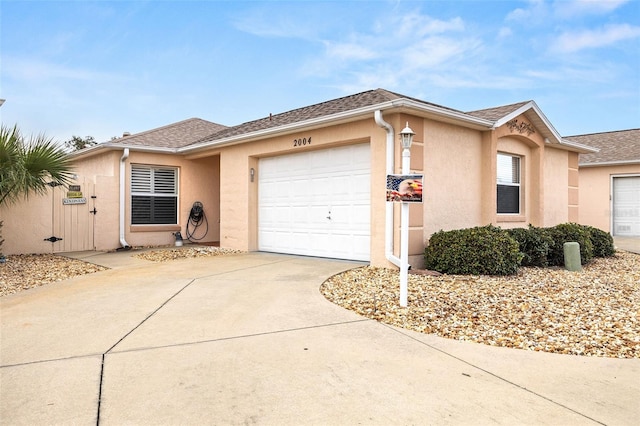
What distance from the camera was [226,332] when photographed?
14.4ft

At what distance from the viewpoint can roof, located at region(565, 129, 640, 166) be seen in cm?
1647

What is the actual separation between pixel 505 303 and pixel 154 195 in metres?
10.6

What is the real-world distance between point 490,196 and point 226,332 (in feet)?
24.0

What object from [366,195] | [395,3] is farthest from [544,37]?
[366,195]

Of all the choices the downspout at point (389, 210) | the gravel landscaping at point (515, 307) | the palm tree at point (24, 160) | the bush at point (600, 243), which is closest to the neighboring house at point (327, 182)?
the downspout at point (389, 210)

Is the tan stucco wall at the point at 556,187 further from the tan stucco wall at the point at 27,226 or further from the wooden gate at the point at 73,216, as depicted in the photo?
the tan stucco wall at the point at 27,226

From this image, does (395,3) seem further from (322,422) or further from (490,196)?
(322,422)

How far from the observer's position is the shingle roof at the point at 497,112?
962cm

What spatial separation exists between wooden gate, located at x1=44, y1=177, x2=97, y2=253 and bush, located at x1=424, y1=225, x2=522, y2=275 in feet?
30.2

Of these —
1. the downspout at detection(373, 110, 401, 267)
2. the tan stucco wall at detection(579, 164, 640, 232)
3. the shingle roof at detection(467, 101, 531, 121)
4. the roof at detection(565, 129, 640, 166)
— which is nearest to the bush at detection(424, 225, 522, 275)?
the downspout at detection(373, 110, 401, 267)

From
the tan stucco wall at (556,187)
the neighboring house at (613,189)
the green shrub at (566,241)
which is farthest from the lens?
the neighboring house at (613,189)

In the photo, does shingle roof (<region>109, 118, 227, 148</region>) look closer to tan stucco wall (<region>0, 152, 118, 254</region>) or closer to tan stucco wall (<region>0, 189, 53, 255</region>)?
tan stucco wall (<region>0, 152, 118, 254</region>)

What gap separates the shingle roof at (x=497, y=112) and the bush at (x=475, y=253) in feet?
10.1

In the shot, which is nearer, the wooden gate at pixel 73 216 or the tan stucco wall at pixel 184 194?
the wooden gate at pixel 73 216
